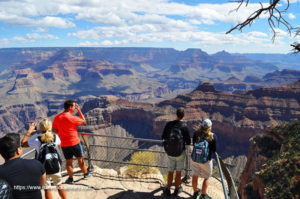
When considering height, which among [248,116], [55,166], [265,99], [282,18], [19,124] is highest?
[282,18]

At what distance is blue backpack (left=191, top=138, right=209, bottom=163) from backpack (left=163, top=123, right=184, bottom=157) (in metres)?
0.47

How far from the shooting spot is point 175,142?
232 inches

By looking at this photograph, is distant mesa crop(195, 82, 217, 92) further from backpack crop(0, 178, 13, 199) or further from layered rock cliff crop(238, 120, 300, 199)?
backpack crop(0, 178, 13, 199)

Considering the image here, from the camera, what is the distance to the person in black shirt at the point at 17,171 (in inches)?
134

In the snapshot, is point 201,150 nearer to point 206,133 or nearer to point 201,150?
point 201,150

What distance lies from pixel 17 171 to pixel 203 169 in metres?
4.50

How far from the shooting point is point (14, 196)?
347 cm

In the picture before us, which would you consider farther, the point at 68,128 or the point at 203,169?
the point at 68,128

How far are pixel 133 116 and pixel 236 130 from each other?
168ft

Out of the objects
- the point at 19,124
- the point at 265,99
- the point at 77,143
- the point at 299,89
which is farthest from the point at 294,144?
the point at 19,124

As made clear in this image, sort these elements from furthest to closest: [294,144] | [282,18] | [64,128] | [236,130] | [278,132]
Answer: [236,130] < [278,132] < [294,144] < [64,128] < [282,18]

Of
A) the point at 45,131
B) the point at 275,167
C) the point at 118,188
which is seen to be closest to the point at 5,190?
the point at 45,131

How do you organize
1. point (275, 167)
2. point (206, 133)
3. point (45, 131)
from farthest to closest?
point (275, 167)
point (206, 133)
point (45, 131)

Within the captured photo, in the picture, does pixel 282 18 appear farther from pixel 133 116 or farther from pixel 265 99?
pixel 133 116
